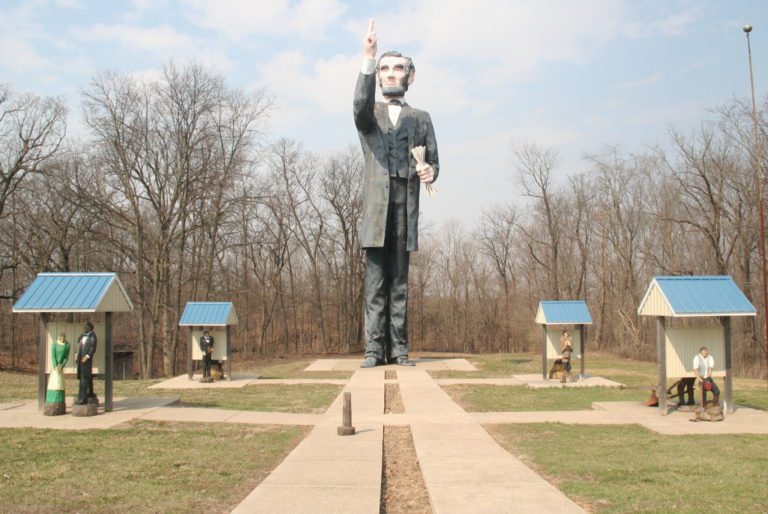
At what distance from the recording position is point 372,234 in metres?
17.9

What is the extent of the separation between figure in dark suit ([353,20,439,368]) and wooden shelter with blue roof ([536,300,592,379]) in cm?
391

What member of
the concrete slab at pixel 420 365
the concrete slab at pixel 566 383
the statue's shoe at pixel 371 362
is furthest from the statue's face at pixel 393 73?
the concrete slab at pixel 566 383

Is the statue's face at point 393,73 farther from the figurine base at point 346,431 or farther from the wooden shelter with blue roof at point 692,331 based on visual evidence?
the figurine base at point 346,431

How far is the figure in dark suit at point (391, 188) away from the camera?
18.0 meters

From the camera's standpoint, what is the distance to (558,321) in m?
17.1

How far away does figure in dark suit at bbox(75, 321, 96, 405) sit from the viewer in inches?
444

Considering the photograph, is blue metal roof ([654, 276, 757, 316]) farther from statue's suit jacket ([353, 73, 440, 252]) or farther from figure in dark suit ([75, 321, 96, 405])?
figure in dark suit ([75, 321, 96, 405])

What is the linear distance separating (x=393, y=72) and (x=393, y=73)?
27 mm

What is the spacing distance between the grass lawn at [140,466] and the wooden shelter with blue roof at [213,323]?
25.5ft

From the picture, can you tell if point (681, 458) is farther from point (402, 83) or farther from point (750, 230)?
point (750, 230)

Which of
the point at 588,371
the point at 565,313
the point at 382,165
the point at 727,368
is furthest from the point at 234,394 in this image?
the point at 588,371

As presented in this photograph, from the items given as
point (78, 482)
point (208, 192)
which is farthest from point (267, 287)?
point (78, 482)

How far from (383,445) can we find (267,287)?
1322 inches

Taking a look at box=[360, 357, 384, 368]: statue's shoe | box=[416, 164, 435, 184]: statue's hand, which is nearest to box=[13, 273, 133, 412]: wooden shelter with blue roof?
box=[360, 357, 384, 368]: statue's shoe
